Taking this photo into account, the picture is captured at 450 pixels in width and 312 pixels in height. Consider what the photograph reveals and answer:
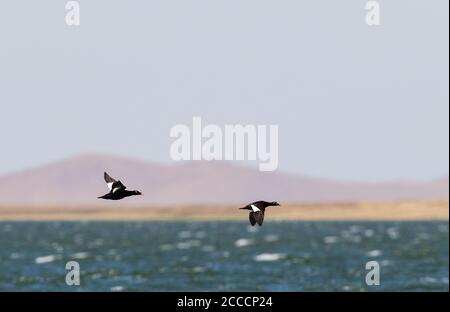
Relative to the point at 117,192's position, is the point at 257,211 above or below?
below

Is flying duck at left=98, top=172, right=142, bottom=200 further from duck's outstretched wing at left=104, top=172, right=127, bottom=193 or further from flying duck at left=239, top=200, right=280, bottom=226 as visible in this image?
flying duck at left=239, top=200, right=280, bottom=226

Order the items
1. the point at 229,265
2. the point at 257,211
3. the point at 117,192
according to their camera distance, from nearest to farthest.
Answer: the point at 117,192 → the point at 257,211 → the point at 229,265

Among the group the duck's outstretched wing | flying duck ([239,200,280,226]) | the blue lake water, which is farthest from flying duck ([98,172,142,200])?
the blue lake water

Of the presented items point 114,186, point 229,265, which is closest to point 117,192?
point 114,186

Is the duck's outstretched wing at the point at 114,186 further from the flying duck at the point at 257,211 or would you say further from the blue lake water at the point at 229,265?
the blue lake water at the point at 229,265

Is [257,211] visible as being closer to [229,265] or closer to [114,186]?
[114,186]

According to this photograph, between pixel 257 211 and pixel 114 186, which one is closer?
pixel 114 186

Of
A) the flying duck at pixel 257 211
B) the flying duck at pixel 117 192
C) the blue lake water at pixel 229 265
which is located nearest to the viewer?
the flying duck at pixel 117 192

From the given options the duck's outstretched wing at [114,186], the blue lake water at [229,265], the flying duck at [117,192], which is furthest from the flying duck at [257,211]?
the blue lake water at [229,265]

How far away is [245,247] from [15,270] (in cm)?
3587

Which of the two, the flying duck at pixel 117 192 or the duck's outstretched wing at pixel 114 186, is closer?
the flying duck at pixel 117 192
